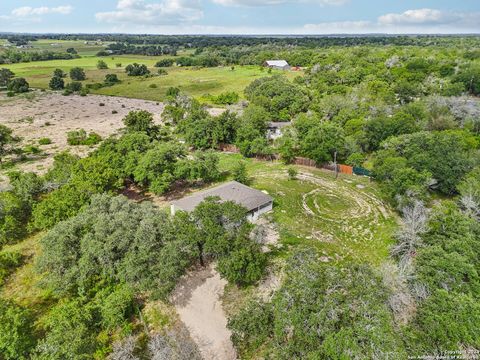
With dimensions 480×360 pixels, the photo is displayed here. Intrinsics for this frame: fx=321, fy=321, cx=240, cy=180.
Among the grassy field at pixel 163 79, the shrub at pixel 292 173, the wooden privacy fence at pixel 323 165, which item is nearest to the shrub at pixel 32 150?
the shrub at pixel 292 173

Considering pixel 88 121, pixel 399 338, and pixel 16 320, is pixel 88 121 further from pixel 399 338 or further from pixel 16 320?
pixel 399 338

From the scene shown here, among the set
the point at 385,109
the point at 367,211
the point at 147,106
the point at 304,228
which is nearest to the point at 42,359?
the point at 304,228

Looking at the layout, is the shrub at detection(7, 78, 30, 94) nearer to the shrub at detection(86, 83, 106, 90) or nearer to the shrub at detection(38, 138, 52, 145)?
the shrub at detection(86, 83, 106, 90)

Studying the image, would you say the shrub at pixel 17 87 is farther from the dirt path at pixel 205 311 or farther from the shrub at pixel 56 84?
the dirt path at pixel 205 311

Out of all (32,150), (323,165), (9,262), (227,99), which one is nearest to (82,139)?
(32,150)

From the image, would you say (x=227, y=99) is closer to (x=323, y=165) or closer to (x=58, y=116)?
(x=58, y=116)

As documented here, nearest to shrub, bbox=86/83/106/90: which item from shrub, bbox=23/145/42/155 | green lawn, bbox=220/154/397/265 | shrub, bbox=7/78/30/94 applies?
shrub, bbox=7/78/30/94
